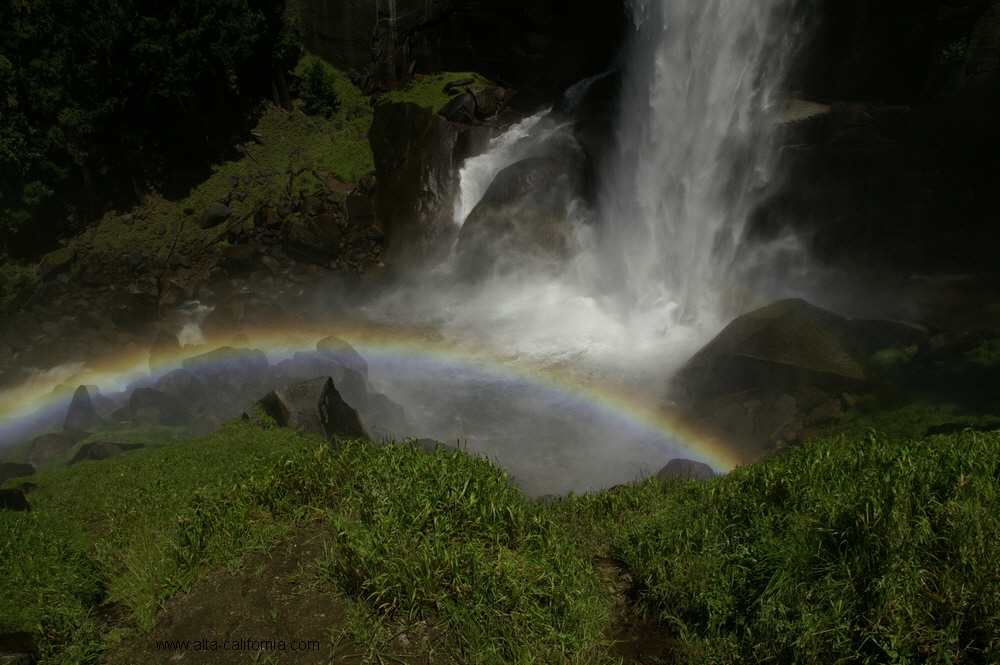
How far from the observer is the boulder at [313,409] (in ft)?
35.0

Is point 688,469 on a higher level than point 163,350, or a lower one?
lower

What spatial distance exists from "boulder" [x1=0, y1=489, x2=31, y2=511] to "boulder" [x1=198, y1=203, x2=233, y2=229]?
16461 millimetres

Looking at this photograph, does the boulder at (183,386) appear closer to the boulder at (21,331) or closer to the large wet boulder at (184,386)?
the large wet boulder at (184,386)

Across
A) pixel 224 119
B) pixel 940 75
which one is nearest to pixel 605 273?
pixel 940 75

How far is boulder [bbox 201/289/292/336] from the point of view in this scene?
17.2 m

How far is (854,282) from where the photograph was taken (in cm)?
1633

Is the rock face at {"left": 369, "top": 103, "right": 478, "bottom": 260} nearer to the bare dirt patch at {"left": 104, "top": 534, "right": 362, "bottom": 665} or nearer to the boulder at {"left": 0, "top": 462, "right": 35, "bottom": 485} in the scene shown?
the boulder at {"left": 0, "top": 462, "right": 35, "bottom": 485}

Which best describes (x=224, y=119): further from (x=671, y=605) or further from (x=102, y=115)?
(x=671, y=605)

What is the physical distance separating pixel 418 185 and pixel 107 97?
10.00m

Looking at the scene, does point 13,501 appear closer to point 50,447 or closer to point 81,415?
point 50,447

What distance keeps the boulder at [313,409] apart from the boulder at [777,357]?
6.86 metres

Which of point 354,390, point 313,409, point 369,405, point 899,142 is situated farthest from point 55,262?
point 899,142

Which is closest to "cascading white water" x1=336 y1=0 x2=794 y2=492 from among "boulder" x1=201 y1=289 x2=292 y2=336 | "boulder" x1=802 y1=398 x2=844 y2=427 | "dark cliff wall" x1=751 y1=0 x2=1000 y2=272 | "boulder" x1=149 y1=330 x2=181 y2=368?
"dark cliff wall" x1=751 y1=0 x2=1000 y2=272

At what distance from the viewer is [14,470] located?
37.7 feet
